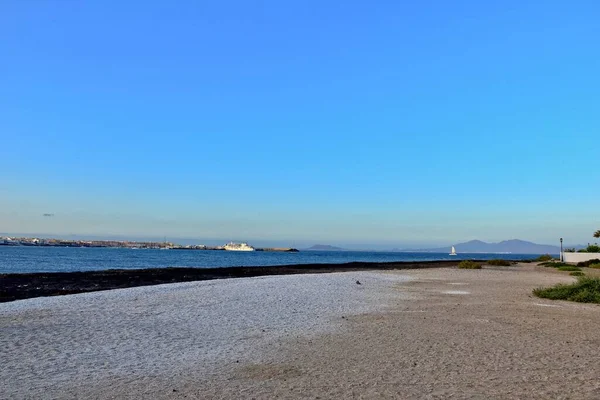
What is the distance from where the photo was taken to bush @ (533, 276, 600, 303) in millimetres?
18031

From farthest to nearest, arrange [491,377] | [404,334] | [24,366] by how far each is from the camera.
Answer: [404,334], [24,366], [491,377]

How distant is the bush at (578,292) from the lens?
1803 cm

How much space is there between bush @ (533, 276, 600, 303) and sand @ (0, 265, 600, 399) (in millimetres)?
1085

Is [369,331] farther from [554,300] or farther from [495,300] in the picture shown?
[554,300]

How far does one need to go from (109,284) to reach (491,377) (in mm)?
Result: 22050

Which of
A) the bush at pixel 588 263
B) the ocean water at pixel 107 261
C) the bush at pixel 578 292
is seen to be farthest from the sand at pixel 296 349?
the bush at pixel 588 263

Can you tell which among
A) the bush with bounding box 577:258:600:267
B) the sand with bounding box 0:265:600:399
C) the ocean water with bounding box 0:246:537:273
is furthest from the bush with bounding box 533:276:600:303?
the ocean water with bounding box 0:246:537:273

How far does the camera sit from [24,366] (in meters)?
8.09

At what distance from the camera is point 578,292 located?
61.3ft

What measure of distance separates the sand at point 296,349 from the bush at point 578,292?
1.08 meters

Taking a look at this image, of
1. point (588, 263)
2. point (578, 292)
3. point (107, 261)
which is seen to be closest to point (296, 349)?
point (578, 292)

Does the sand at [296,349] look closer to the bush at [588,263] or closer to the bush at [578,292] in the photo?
the bush at [578,292]

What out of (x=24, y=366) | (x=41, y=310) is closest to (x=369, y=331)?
(x=24, y=366)

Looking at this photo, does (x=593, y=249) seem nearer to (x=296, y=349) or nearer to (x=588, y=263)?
(x=588, y=263)
